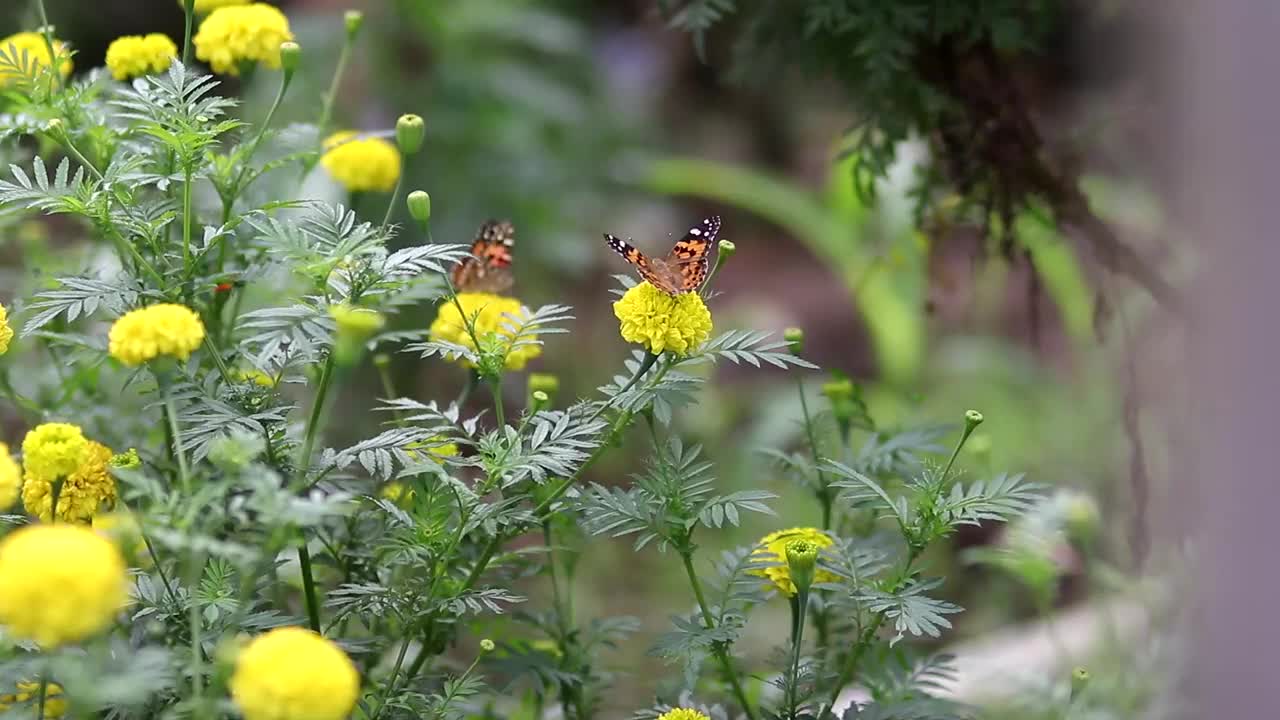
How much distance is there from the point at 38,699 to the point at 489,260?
499 millimetres

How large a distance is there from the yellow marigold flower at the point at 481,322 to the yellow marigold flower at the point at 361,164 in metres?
0.22

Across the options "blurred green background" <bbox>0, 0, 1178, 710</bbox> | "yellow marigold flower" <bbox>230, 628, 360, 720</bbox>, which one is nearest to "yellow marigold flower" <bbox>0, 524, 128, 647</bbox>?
"yellow marigold flower" <bbox>230, 628, 360, 720</bbox>

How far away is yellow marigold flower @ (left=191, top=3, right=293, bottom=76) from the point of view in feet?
3.35

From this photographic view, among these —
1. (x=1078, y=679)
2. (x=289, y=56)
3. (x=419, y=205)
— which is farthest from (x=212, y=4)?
(x=1078, y=679)

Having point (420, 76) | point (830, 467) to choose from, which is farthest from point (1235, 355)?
point (420, 76)

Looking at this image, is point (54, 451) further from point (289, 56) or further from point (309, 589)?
point (289, 56)

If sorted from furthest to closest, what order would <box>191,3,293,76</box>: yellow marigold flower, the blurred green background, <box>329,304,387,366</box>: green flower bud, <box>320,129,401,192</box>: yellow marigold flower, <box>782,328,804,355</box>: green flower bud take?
the blurred green background
<box>320,129,401,192</box>: yellow marigold flower
<box>191,3,293,76</box>: yellow marigold flower
<box>782,328,804,355</box>: green flower bud
<box>329,304,387,366</box>: green flower bud

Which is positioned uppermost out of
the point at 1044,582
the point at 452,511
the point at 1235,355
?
the point at 1044,582

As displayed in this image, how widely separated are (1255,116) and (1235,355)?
0.37 ft

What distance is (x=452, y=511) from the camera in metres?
0.91

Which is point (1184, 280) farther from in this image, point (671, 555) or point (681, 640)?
point (671, 555)

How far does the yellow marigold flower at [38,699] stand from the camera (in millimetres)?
860

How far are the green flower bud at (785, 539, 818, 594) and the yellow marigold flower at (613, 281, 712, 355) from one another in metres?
0.16

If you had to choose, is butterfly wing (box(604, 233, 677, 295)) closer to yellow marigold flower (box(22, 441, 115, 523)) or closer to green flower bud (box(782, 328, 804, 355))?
green flower bud (box(782, 328, 804, 355))
